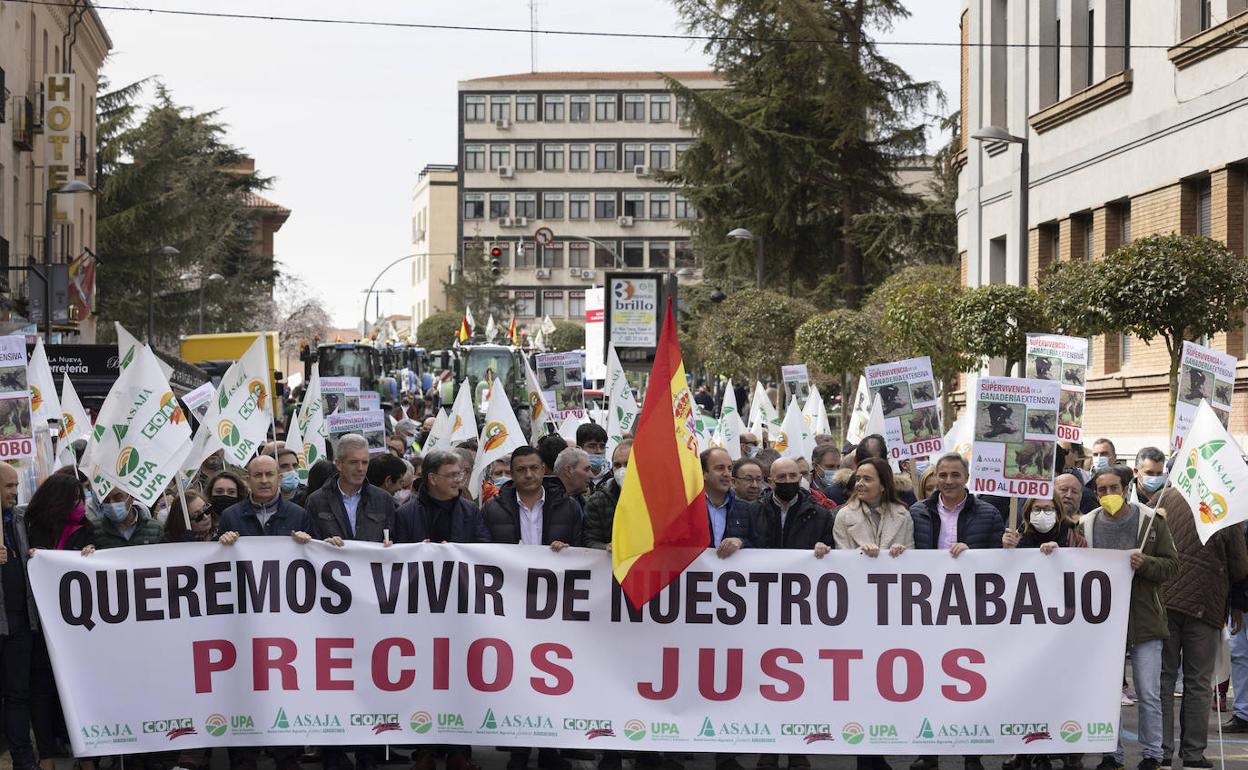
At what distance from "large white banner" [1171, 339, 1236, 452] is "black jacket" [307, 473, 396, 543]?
4700mm

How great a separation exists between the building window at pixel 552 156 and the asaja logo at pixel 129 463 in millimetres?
115437

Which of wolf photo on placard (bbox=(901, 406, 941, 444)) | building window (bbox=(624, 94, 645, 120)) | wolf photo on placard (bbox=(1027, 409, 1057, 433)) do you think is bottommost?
wolf photo on placard (bbox=(901, 406, 941, 444))

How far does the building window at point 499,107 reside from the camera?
12481 centimetres

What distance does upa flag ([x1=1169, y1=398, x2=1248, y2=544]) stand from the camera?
9547 mm

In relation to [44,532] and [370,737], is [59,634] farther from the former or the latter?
[370,737]

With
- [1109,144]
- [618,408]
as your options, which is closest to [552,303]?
[1109,144]

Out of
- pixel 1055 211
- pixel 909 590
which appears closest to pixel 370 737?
pixel 909 590

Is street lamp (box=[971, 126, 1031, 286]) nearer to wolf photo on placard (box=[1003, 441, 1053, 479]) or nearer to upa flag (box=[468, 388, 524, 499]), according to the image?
upa flag (box=[468, 388, 524, 499])

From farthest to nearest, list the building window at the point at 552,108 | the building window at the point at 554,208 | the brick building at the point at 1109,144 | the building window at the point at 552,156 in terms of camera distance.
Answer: the building window at the point at 554,208 < the building window at the point at 552,156 < the building window at the point at 552,108 < the brick building at the point at 1109,144

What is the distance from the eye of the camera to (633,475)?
9000 millimetres

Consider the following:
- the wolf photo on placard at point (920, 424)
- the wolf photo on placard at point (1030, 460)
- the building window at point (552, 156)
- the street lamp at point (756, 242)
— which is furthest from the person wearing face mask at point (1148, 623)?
the building window at point (552, 156)

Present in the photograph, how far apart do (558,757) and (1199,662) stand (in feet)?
11.0

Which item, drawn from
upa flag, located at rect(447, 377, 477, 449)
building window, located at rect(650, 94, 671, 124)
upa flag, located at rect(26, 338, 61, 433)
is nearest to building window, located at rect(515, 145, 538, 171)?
building window, located at rect(650, 94, 671, 124)

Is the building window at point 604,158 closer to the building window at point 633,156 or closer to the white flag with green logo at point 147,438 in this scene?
the building window at point 633,156
